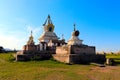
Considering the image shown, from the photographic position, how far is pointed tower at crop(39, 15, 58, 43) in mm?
38781

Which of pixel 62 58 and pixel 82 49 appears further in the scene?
pixel 82 49

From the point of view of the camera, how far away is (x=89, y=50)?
2670cm

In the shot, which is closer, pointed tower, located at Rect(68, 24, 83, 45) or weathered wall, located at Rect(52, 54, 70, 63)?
weathered wall, located at Rect(52, 54, 70, 63)

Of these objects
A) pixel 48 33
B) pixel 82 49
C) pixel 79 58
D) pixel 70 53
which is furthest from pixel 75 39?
pixel 48 33

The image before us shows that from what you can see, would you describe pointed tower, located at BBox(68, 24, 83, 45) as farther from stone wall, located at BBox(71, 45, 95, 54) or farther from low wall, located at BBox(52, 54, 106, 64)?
low wall, located at BBox(52, 54, 106, 64)

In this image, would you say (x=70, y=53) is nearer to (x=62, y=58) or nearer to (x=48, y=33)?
(x=62, y=58)

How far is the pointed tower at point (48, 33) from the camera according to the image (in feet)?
127

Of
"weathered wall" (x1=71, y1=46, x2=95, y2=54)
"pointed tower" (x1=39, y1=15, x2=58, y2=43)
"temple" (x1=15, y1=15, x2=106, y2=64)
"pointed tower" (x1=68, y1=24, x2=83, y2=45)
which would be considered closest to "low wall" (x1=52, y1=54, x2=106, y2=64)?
"temple" (x1=15, y1=15, x2=106, y2=64)

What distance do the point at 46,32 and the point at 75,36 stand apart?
13.5 meters

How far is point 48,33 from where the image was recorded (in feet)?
131

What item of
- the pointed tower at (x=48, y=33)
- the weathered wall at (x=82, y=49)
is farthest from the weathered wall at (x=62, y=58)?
the pointed tower at (x=48, y=33)

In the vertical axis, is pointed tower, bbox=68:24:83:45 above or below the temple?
above

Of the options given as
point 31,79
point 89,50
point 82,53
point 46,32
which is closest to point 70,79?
point 31,79

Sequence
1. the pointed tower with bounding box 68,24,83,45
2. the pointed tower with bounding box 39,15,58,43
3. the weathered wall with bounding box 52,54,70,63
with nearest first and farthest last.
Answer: the weathered wall with bounding box 52,54,70,63 < the pointed tower with bounding box 68,24,83,45 < the pointed tower with bounding box 39,15,58,43
